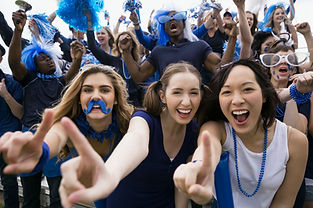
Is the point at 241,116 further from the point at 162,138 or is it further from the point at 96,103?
the point at 96,103

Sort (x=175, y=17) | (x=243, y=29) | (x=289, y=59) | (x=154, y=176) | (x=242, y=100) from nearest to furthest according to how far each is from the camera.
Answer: (x=242, y=100) → (x=154, y=176) → (x=289, y=59) → (x=243, y=29) → (x=175, y=17)

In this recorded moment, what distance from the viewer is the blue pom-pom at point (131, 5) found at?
2973 mm

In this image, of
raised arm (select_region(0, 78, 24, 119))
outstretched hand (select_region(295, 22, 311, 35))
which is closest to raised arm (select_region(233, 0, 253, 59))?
outstretched hand (select_region(295, 22, 311, 35))

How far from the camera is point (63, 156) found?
207 centimetres

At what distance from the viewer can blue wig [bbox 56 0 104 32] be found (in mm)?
2666

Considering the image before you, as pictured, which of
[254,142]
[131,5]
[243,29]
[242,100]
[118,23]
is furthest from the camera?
[118,23]

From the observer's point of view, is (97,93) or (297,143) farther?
(97,93)

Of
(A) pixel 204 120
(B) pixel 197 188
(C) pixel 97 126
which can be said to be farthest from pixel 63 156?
(B) pixel 197 188

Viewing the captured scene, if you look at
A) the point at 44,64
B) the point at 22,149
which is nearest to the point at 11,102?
the point at 44,64

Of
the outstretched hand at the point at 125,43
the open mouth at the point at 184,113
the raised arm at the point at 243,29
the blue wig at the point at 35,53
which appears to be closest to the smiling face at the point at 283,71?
the raised arm at the point at 243,29

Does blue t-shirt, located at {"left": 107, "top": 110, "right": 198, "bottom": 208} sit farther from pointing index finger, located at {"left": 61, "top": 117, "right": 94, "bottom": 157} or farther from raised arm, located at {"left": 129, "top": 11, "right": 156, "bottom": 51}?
raised arm, located at {"left": 129, "top": 11, "right": 156, "bottom": 51}

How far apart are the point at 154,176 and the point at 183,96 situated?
22.8 inches

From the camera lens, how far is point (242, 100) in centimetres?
134

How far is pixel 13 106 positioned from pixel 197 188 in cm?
244
